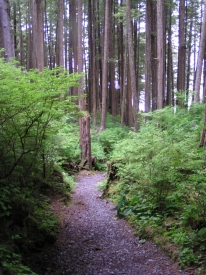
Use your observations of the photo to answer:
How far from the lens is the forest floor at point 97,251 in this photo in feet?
13.8

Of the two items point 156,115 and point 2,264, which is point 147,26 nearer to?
point 156,115

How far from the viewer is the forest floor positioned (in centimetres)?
421

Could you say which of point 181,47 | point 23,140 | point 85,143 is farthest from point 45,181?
point 181,47

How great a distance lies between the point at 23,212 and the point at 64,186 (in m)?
3.80

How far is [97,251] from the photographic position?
496 centimetres

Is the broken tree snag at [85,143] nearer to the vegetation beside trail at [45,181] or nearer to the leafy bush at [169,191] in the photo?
the leafy bush at [169,191]

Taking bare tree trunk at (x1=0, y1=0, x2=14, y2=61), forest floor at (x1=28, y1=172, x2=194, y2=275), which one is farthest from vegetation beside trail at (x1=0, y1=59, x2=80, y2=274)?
bare tree trunk at (x1=0, y1=0, x2=14, y2=61)

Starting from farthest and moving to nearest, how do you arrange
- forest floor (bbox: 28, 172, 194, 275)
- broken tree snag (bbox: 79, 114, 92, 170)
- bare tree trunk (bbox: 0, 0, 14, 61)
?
1. broken tree snag (bbox: 79, 114, 92, 170)
2. bare tree trunk (bbox: 0, 0, 14, 61)
3. forest floor (bbox: 28, 172, 194, 275)

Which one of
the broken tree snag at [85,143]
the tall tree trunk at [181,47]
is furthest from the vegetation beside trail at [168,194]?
the tall tree trunk at [181,47]

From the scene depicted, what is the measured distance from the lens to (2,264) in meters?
3.11

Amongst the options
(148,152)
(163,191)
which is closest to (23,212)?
(163,191)

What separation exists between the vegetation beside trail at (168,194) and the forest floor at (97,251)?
266mm

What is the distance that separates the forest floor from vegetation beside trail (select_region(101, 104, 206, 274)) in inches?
10.5

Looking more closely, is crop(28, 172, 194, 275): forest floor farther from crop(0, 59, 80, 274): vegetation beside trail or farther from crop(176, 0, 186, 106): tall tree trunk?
crop(176, 0, 186, 106): tall tree trunk
